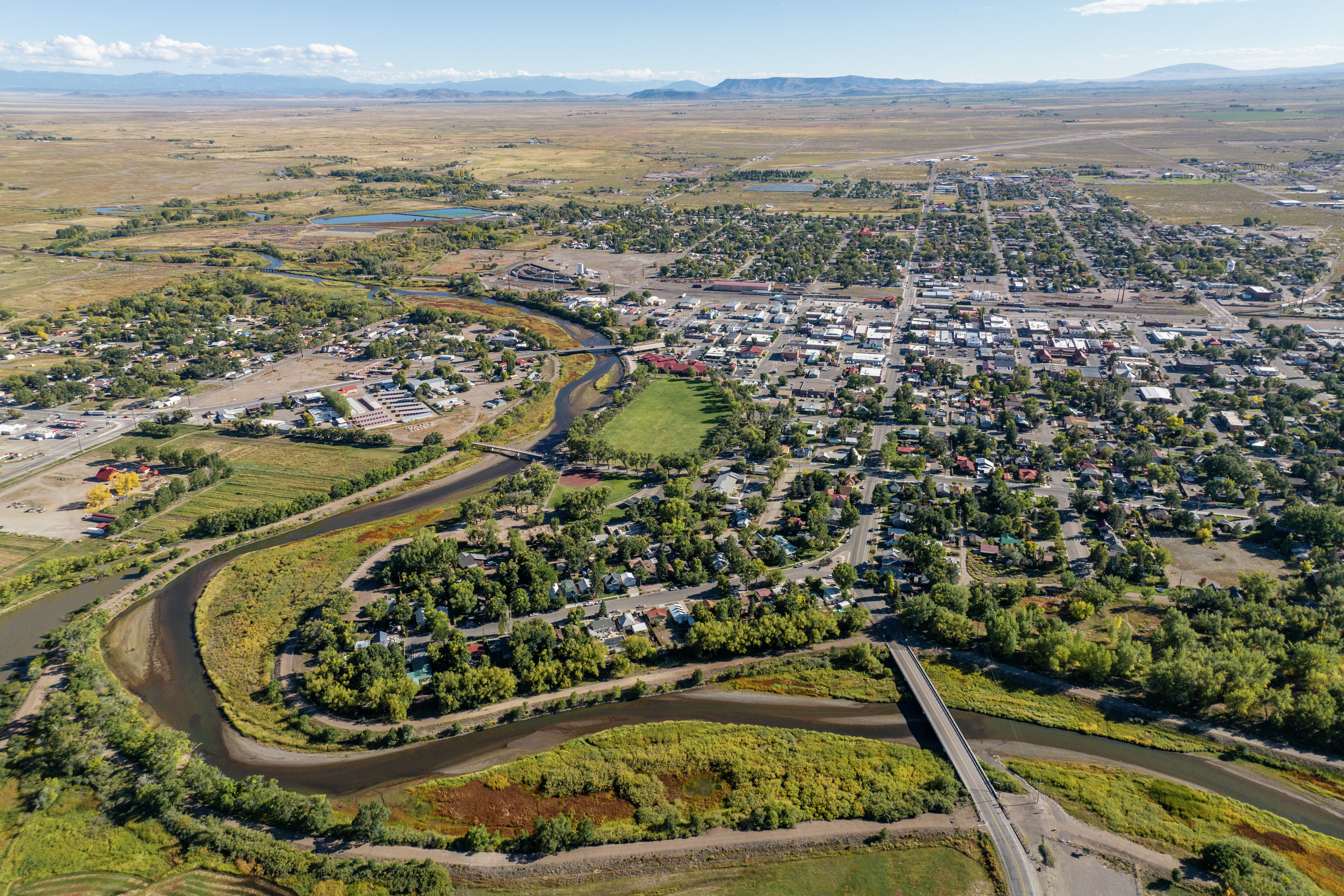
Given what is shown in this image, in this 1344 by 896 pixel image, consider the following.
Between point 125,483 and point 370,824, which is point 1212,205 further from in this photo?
point 125,483

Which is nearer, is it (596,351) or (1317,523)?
(1317,523)

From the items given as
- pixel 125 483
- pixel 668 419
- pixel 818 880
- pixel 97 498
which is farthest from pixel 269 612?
pixel 668 419

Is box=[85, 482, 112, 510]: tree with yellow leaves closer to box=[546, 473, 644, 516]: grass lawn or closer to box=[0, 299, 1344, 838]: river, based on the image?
box=[0, 299, 1344, 838]: river

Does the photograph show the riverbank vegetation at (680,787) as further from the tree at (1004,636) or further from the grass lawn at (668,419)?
the grass lawn at (668,419)

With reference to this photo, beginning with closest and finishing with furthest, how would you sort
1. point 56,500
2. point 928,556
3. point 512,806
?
point 512,806 → point 928,556 → point 56,500

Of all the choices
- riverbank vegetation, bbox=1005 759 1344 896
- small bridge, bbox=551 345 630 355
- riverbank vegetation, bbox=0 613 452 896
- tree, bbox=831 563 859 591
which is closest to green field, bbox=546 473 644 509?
tree, bbox=831 563 859 591

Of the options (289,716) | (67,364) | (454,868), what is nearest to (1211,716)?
(454,868)
